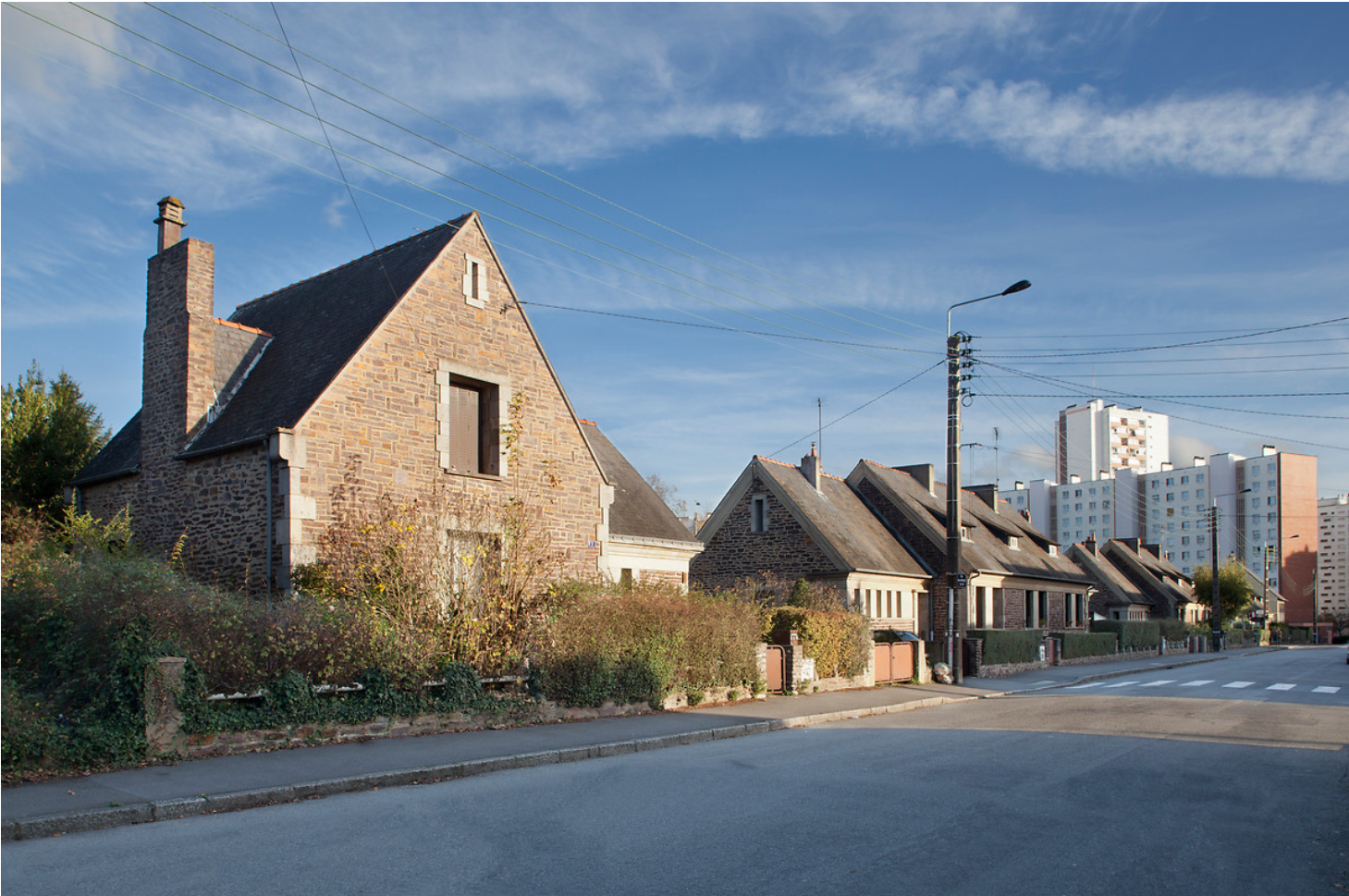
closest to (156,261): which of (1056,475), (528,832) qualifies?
(528,832)

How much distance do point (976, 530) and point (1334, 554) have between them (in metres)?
131

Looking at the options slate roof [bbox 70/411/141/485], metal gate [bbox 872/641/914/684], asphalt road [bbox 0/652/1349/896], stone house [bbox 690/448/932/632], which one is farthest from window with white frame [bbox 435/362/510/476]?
stone house [bbox 690/448/932/632]

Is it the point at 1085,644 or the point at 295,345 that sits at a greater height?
A: the point at 295,345

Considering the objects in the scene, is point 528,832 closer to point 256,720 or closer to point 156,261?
point 256,720

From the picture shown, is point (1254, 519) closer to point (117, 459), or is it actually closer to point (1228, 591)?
point (1228, 591)

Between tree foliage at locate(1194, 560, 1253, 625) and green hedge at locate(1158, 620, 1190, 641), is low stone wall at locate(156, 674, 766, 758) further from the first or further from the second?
tree foliage at locate(1194, 560, 1253, 625)

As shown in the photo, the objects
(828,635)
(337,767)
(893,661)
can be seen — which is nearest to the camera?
(337,767)

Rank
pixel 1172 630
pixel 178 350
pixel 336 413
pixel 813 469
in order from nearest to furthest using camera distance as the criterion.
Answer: pixel 336 413 → pixel 178 350 → pixel 813 469 → pixel 1172 630

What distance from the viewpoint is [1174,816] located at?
330 inches

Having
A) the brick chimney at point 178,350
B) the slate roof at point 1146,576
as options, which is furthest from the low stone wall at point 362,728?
the slate roof at point 1146,576

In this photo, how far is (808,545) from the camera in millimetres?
31078

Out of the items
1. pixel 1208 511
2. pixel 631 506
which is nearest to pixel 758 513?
pixel 631 506

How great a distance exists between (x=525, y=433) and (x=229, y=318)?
9.05 m

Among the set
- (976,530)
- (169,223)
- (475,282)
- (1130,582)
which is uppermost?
(169,223)
